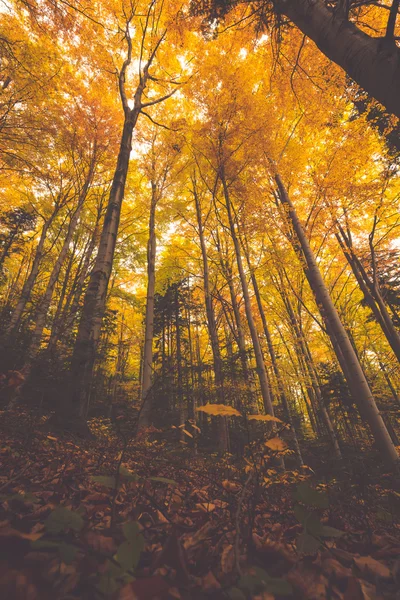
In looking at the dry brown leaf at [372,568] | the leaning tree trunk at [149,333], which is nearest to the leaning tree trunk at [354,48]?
the dry brown leaf at [372,568]

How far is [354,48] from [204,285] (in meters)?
5.83

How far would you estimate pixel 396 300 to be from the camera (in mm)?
12281

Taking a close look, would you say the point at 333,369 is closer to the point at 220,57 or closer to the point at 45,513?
the point at 45,513

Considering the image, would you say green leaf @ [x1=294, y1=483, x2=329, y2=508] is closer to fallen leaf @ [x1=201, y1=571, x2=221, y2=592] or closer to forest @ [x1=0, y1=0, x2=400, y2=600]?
forest @ [x1=0, y1=0, x2=400, y2=600]

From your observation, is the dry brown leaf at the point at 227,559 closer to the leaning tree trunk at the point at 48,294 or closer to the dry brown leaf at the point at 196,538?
the dry brown leaf at the point at 196,538

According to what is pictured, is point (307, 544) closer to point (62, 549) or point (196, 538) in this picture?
point (196, 538)

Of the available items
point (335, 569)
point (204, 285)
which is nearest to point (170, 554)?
point (335, 569)

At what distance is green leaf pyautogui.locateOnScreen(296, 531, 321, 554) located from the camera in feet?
2.86

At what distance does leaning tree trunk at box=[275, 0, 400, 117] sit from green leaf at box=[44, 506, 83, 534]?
3292 mm

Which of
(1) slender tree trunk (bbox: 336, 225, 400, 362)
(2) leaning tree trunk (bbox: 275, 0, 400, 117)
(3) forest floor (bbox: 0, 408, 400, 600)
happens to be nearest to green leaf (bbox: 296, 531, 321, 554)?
(3) forest floor (bbox: 0, 408, 400, 600)

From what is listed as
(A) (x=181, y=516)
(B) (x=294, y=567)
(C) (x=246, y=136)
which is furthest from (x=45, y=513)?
(C) (x=246, y=136)

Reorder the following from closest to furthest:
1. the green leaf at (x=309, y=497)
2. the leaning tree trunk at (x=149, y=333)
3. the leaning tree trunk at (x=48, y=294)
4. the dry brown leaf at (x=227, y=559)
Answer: the dry brown leaf at (x=227, y=559)
the green leaf at (x=309, y=497)
the leaning tree trunk at (x=48, y=294)
the leaning tree trunk at (x=149, y=333)

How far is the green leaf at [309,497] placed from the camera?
3.18 ft

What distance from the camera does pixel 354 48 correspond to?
2221 mm
